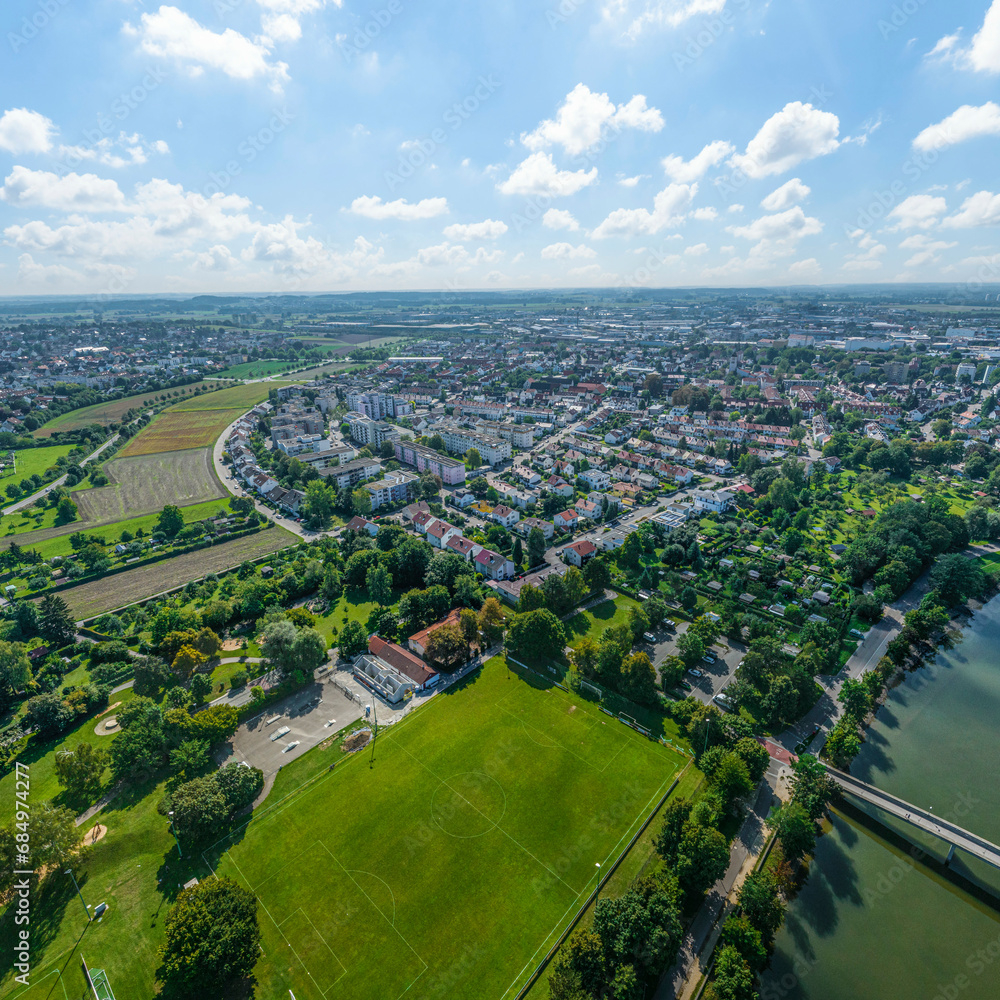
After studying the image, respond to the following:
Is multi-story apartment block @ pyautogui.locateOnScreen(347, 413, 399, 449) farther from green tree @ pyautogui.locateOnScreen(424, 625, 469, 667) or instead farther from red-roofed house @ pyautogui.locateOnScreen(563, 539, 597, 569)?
green tree @ pyautogui.locateOnScreen(424, 625, 469, 667)

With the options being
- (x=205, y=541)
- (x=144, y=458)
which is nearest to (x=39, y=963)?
(x=205, y=541)

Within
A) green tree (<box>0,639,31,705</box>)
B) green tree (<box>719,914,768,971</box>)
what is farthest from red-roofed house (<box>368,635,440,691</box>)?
green tree (<box>0,639,31,705</box>)

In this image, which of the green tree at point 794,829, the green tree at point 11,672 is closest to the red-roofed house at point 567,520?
the green tree at point 794,829

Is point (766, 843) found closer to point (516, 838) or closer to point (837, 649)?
point (516, 838)

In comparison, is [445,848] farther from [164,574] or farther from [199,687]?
[164,574]

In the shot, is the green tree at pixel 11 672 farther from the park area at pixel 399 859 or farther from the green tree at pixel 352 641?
the green tree at pixel 352 641

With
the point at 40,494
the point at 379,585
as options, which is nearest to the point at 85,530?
the point at 40,494
